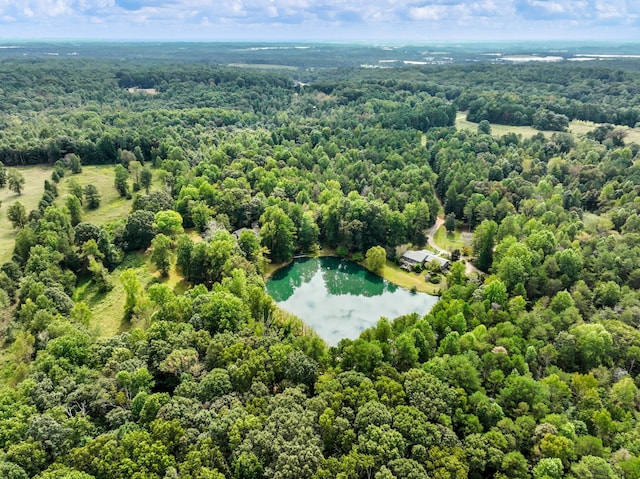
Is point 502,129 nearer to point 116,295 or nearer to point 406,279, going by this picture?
point 406,279

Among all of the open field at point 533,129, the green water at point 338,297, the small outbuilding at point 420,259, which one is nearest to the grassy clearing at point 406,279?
the green water at point 338,297

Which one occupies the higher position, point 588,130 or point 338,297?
point 588,130

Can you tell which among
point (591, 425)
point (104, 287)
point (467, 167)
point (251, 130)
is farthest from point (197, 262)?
point (251, 130)

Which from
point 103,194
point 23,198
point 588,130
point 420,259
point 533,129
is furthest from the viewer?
point 533,129

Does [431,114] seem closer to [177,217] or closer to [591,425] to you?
[177,217]

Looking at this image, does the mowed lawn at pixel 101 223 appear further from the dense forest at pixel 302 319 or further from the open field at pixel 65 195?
the dense forest at pixel 302 319

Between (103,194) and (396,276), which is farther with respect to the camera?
(103,194)

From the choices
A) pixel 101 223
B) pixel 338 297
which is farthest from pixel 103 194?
pixel 338 297
